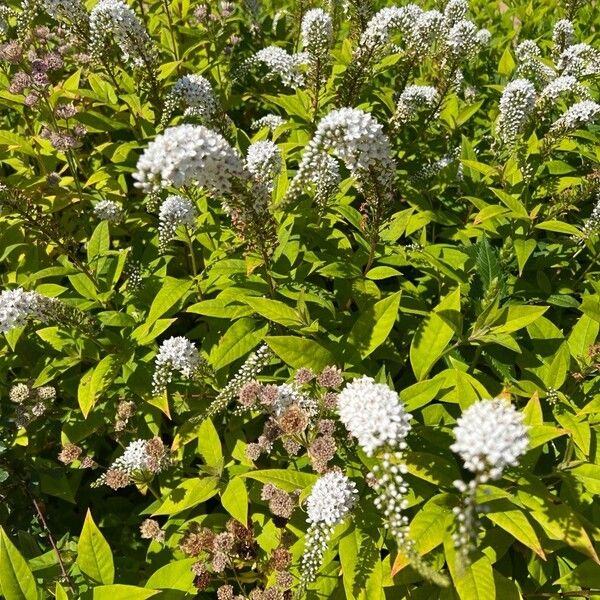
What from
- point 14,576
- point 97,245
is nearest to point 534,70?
point 97,245

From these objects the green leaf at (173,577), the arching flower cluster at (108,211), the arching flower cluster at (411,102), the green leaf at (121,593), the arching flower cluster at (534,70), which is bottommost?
the green leaf at (173,577)

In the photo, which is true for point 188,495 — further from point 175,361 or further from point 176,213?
point 176,213

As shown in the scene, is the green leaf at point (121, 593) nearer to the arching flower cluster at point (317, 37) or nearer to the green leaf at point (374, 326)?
the green leaf at point (374, 326)

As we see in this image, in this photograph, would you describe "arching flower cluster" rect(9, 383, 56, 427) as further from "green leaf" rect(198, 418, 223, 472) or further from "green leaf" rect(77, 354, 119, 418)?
"green leaf" rect(198, 418, 223, 472)

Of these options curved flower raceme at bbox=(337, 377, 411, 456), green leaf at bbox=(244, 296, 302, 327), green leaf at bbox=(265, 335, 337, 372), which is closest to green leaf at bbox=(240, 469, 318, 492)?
green leaf at bbox=(265, 335, 337, 372)

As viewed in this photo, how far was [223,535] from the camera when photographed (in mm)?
3154

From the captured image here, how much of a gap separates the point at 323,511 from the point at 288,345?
2.93ft

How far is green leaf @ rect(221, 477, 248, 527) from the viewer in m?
3.09

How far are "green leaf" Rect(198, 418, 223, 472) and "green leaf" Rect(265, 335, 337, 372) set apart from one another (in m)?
0.68

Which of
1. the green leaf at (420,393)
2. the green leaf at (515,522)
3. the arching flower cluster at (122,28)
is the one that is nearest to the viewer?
the green leaf at (515,522)

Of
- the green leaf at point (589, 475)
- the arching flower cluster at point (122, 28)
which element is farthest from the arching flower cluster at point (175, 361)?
the arching flower cluster at point (122, 28)

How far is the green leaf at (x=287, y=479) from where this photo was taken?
10.1ft

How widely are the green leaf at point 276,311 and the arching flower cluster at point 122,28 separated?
260cm

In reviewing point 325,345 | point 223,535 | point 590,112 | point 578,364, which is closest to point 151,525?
point 223,535
